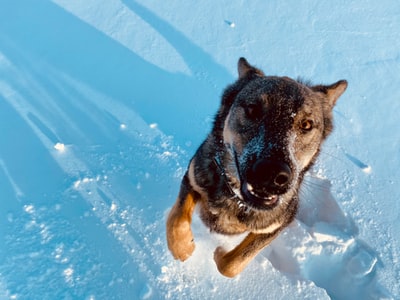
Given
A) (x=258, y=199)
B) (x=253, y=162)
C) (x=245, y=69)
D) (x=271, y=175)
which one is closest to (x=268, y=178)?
(x=271, y=175)

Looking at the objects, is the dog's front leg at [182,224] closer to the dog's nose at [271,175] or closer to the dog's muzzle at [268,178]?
the dog's muzzle at [268,178]

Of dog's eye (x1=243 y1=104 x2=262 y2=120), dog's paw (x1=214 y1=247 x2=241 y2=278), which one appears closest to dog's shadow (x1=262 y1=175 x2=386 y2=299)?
dog's paw (x1=214 y1=247 x2=241 y2=278)

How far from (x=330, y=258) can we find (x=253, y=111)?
2047mm

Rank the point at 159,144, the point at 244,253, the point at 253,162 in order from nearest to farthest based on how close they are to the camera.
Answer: the point at 253,162
the point at 244,253
the point at 159,144

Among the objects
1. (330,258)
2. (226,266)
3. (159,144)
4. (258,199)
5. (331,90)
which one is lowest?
(330,258)

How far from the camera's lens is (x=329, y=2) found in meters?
5.97

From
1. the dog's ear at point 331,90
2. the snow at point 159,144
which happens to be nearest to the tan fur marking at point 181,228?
the snow at point 159,144

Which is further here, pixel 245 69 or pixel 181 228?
pixel 245 69

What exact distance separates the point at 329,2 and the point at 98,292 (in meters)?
5.51

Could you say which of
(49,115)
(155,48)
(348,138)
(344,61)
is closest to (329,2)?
(344,61)

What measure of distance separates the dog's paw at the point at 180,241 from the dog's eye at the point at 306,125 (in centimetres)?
125

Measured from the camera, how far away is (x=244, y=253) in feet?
10.0

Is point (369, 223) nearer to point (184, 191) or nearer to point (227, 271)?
point (227, 271)

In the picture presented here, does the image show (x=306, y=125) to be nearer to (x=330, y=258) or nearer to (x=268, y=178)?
(x=268, y=178)
